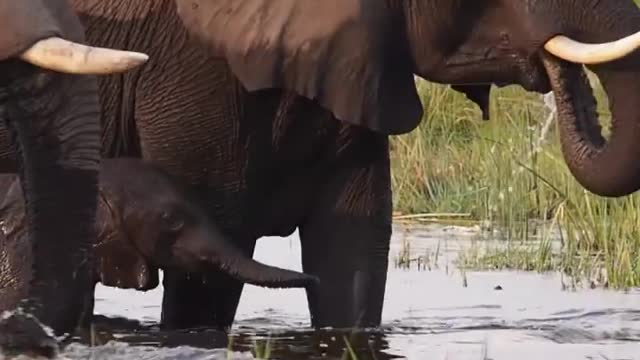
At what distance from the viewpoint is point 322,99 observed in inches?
359

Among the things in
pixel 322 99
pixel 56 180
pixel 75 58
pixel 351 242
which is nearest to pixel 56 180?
pixel 56 180

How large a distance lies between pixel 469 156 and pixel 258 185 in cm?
375

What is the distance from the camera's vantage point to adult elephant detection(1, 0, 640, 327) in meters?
8.90

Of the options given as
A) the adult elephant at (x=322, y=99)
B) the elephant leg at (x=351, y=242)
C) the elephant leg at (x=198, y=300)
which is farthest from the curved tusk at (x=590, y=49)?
the elephant leg at (x=198, y=300)

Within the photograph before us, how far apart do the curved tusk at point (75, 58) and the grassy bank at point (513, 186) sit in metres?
3.26

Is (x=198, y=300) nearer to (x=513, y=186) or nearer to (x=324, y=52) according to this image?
(x=324, y=52)

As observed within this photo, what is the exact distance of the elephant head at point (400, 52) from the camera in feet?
29.2

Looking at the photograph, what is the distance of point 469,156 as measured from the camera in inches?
509

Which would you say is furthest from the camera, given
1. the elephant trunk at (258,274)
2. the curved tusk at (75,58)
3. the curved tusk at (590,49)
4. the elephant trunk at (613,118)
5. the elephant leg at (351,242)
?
the elephant leg at (351,242)

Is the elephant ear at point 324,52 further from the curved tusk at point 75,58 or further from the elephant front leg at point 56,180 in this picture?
the curved tusk at point 75,58

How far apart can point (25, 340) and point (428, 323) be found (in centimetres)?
211

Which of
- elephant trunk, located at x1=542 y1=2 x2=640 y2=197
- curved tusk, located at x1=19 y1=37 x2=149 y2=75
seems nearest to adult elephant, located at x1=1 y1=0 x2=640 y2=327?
elephant trunk, located at x1=542 y1=2 x2=640 y2=197

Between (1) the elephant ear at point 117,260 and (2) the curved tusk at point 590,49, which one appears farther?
(1) the elephant ear at point 117,260

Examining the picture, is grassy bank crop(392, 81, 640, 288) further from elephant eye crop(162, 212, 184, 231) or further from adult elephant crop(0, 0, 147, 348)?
adult elephant crop(0, 0, 147, 348)
